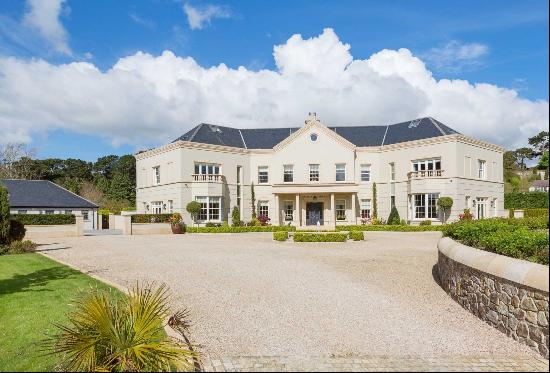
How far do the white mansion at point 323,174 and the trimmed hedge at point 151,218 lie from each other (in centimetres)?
218

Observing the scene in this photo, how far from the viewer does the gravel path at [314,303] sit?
7.22 metres

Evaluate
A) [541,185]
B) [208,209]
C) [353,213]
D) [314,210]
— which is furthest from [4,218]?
[541,185]

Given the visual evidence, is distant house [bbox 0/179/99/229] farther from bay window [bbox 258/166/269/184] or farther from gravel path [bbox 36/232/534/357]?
gravel path [bbox 36/232/534/357]

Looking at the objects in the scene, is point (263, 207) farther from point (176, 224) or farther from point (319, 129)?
point (176, 224)

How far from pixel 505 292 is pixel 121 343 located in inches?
273

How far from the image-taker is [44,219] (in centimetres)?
3062

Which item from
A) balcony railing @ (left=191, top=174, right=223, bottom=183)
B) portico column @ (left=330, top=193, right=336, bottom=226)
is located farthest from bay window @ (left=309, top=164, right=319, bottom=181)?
balcony railing @ (left=191, top=174, right=223, bottom=183)

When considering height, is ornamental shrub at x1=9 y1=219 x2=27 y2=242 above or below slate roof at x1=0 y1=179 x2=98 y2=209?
below

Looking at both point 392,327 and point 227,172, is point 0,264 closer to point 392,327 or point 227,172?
point 392,327

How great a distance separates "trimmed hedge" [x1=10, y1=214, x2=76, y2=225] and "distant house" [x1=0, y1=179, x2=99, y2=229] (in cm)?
910

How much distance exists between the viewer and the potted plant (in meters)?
34.1

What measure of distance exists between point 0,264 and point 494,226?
57.9 ft

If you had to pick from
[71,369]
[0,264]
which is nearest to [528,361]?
[71,369]

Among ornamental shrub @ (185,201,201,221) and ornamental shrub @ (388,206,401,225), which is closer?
ornamental shrub @ (185,201,201,221)
